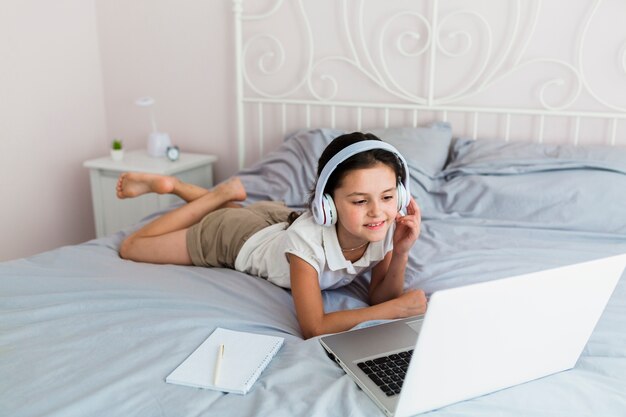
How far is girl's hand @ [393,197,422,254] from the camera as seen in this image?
126 centimetres

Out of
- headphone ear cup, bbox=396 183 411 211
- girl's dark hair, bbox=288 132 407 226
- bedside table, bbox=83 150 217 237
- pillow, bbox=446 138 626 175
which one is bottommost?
bedside table, bbox=83 150 217 237

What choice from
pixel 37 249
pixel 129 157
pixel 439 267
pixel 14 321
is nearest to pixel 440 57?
pixel 439 267

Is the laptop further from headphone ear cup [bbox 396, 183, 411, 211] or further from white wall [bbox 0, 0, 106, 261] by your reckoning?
white wall [bbox 0, 0, 106, 261]

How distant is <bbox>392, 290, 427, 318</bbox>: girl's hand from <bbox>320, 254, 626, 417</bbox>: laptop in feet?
0.76

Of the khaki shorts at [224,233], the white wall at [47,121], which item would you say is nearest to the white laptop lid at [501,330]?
the khaki shorts at [224,233]

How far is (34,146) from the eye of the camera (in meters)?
2.56

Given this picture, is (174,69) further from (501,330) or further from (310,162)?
(501,330)

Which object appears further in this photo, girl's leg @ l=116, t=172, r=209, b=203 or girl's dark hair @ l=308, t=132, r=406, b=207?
girl's leg @ l=116, t=172, r=209, b=203

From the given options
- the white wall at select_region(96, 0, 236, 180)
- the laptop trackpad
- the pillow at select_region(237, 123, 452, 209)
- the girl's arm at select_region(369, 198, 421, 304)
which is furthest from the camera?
the white wall at select_region(96, 0, 236, 180)

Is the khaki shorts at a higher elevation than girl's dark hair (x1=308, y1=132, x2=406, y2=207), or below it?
below

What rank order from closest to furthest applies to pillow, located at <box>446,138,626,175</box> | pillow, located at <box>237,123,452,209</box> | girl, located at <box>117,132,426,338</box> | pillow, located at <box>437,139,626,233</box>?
girl, located at <box>117,132,426,338</box> → pillow, located at <box>437,139,626,233</box> → pillow, located at <box>446,138,626,175</box> → pillow, located at <box>237,123,452,209</box>

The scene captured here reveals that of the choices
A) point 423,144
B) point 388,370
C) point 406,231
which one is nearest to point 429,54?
point 423,144

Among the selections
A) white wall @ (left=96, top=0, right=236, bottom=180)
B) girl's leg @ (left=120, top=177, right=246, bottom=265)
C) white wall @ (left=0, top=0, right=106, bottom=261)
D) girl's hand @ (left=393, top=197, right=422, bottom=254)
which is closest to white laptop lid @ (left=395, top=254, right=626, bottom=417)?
girl's hand @ (left=393, top=197, right=422, bottom=254)

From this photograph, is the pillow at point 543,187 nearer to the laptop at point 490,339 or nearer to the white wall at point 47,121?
the laptop at point 490,339
